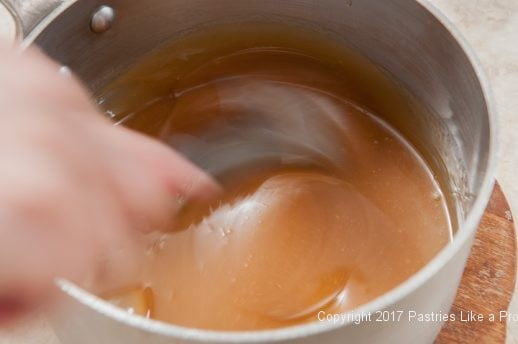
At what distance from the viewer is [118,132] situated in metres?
0.60

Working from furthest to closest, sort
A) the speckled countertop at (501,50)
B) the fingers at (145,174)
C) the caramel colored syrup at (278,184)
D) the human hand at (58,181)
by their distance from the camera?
the speckled countertop at (501,50)
the caramel colored syrup at (278,184)
the fingers at (145,174)
the human hand at (58,181)

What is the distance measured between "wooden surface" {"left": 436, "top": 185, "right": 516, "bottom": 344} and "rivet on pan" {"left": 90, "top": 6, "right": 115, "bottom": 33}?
0.48 m

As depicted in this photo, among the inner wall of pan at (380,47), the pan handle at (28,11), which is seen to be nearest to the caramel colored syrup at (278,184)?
the inner wall of pan at (380,47)

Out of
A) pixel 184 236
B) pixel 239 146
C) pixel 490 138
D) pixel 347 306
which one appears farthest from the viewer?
pixel 239 146

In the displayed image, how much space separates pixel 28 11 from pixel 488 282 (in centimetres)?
55

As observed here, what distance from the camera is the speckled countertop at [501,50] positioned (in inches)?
36.9

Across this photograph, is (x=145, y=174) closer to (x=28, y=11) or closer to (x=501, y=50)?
(x=28, y=11)

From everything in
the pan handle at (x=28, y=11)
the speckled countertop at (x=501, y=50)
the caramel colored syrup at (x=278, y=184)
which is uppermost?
the speckled countertop at (x=501, y=50)

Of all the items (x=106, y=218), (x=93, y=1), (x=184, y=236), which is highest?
(x=93, y=1)

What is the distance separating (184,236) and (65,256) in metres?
0.34

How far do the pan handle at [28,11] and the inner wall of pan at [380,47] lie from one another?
3cm

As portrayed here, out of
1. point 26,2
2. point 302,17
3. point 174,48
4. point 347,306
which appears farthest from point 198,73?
point 347,306

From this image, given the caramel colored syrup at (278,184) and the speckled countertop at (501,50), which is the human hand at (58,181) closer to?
the caramel colored syrup at (278,184)

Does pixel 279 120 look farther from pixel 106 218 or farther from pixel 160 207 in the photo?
pixel 106 218
